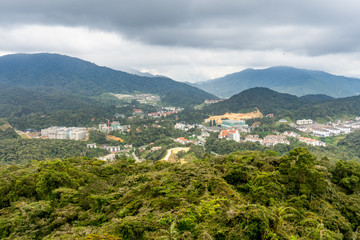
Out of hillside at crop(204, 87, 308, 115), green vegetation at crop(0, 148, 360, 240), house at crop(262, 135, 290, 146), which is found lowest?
house at crop(262, 135, 290, 146)

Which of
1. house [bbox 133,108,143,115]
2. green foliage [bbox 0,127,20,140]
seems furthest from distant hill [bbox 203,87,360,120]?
green foliage [bbox 0,127,20,140]

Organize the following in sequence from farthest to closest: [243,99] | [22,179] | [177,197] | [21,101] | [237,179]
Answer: [243,99]
[21,101]
[237,179]
[22,179]
[177,197]

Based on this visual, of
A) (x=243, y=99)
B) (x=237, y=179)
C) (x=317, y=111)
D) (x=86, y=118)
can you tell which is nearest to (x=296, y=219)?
(x=237, y=179)

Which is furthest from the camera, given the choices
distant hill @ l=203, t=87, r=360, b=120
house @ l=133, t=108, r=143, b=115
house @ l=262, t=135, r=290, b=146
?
house @ l=133, t=108, r=143, b=115

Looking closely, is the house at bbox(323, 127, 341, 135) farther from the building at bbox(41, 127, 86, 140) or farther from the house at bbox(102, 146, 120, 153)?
the building at bbox(41, 127, 86, 140)

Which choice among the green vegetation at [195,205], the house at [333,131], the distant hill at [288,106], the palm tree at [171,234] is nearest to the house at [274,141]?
the house at [333,131]

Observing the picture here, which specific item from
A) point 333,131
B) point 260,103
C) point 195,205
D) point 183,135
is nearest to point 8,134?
point 183,135

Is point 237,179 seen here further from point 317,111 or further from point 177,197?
point 317,111
